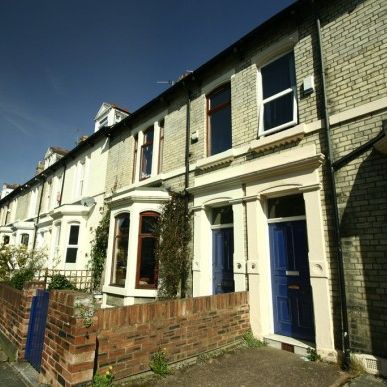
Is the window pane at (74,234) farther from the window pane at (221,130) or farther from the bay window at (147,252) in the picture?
the window pane at (221,130)

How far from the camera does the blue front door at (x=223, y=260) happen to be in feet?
22.6

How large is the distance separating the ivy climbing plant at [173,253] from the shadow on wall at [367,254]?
3.86 metres

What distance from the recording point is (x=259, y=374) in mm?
A: 4086

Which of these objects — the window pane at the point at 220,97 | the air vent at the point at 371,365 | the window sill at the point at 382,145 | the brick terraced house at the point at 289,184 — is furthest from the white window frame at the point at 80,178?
the air vent at the point at 371,365

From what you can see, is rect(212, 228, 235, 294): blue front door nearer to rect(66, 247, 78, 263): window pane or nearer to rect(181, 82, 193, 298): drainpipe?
rect(181, 82, 193, 298): drainpipe

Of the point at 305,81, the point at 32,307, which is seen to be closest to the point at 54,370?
the point at 32,307

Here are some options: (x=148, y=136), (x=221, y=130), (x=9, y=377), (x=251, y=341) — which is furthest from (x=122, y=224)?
(x=9, y=377)

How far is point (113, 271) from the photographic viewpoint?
9.14 m

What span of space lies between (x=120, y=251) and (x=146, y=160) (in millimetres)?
3355

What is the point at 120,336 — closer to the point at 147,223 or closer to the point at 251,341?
the point at 251,341

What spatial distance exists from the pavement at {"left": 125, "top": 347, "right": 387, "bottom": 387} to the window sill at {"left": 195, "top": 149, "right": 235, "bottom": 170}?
4124 mm

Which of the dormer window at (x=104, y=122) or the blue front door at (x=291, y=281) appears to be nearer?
the blue front door at (x=291, y=281)

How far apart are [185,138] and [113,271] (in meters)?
4.55

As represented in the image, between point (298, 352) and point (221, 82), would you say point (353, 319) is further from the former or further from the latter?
point (221, 82)
